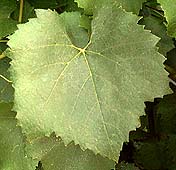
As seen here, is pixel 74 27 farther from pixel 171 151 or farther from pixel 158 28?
pixel 171 151

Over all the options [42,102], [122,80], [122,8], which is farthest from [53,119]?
[122,8]

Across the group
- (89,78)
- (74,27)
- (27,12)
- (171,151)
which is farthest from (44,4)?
(171,151)

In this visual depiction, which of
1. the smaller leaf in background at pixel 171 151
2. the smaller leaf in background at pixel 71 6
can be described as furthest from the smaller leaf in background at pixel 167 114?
the smaller leaf in background at pixel 71 6

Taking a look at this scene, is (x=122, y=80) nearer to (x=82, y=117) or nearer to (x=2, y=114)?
(x=82, y=117)

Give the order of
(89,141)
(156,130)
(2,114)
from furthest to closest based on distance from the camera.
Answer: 1. (156,130)
2. (2,114)
3. (89,141)

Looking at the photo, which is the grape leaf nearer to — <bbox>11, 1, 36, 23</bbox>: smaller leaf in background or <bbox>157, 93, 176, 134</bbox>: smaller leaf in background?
<bbox>11, 1, 36, 23</bbox>: smaller leaf in background

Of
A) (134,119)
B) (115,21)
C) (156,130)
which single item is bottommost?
(156,130)

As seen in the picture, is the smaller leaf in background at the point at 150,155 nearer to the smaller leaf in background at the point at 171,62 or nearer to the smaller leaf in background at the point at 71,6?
the smaller leaf in background at the point at 171,62
